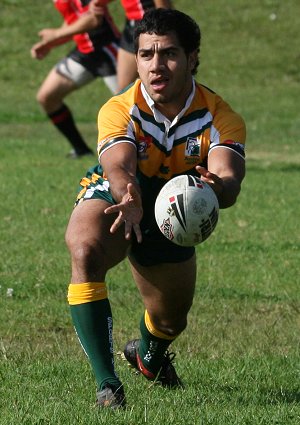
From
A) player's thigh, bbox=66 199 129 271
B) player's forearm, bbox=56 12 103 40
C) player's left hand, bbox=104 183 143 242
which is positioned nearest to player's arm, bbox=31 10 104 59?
player's forearm, bbox=56 12 103 40

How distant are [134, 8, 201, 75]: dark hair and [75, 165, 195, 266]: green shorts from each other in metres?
0.67

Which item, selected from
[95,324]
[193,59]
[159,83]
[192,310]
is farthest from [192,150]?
[192,310]

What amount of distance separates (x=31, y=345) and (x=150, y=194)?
4.77 feet

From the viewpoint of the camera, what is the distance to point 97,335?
216 inches

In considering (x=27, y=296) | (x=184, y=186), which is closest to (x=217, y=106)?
(x=184, y=186)

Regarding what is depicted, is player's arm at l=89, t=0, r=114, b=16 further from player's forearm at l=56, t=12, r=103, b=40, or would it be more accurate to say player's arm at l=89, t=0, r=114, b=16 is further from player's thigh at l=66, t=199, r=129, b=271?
player's thigh at l=66, t=199, r=129, b=271

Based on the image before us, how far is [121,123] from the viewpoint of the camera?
5828 mm

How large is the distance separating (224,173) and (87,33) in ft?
27.9

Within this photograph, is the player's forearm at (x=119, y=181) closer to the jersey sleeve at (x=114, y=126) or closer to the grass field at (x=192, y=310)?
the jersey sleeve at (x=114, y=126)

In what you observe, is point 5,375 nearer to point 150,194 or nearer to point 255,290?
point 150,194

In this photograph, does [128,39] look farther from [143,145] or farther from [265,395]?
[265,395]

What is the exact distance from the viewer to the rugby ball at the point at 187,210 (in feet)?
17.1

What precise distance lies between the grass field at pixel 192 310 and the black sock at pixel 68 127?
0.88 ft

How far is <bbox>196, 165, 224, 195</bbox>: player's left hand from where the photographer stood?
211 inches
